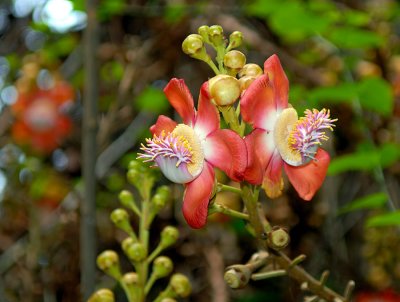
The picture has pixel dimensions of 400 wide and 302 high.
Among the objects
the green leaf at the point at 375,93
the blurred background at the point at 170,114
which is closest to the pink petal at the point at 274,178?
the blurred background at the point at 170,114

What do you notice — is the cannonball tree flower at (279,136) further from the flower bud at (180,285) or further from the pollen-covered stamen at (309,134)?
the flower bud at (180,285)

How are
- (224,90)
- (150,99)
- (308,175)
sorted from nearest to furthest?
(224,90) → (308,175) → (150,99)

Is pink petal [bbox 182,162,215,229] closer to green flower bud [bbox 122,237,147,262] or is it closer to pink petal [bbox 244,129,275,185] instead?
pink petal [bbox 244,129,275,185]

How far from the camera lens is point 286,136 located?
713mm

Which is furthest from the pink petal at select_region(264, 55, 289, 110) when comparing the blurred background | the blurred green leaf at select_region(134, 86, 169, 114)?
the blurred green leaf at select_region(134, 86, 169, 114)

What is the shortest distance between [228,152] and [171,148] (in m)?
0.07

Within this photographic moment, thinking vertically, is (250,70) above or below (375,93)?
above

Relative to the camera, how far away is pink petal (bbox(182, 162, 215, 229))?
25.4 inches

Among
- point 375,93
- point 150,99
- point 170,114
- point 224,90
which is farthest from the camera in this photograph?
point 170,114

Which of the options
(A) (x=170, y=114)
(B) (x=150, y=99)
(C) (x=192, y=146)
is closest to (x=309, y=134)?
(C) (x=192, y=146)

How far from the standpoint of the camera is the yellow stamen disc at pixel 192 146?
2.28 ft

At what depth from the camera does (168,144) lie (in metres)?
0.69

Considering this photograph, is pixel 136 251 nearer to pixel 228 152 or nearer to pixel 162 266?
pixel 162 266

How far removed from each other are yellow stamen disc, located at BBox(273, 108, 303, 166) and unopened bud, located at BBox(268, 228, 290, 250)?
10 centimetres
